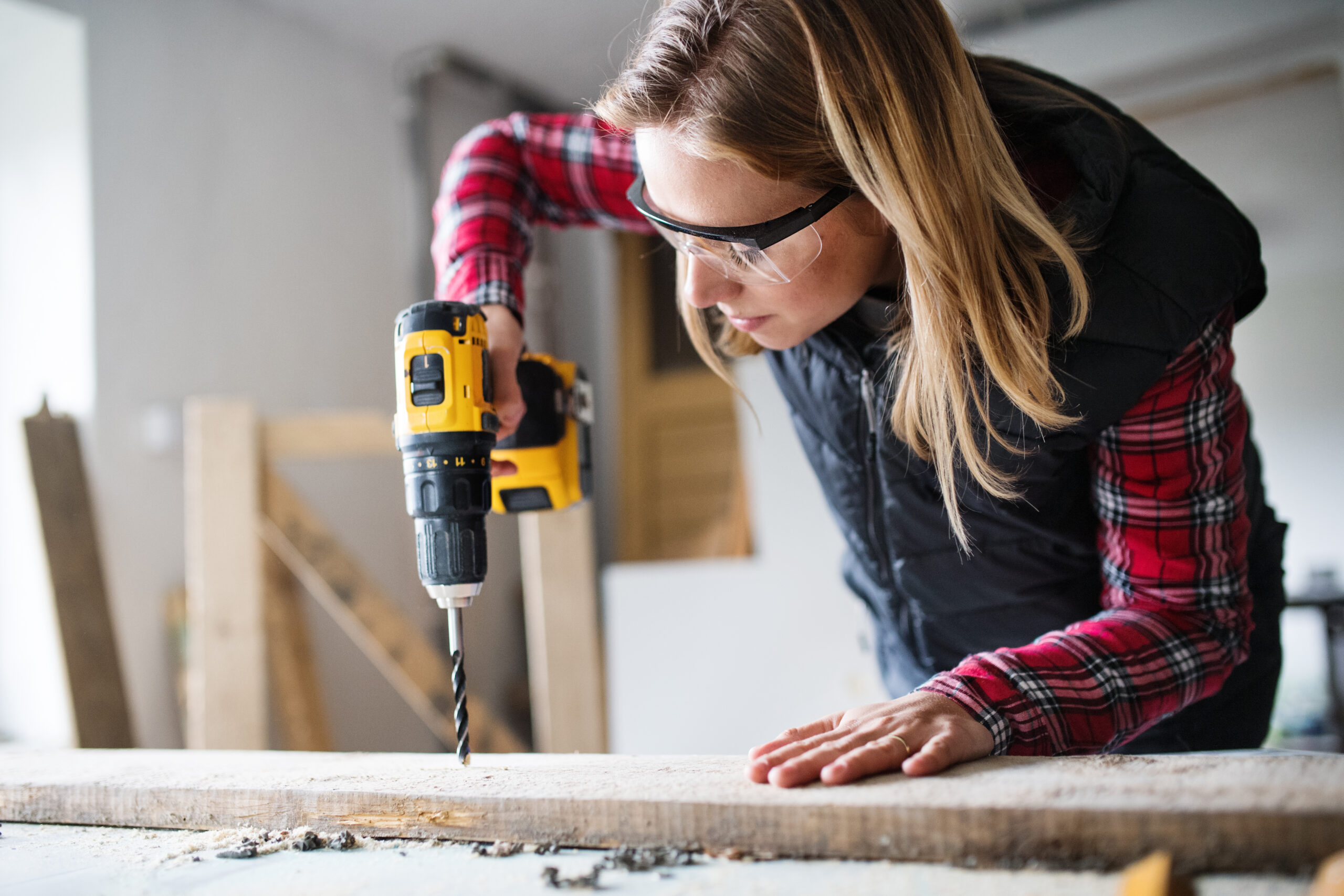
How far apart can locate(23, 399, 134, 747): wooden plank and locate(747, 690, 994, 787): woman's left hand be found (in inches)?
86.6

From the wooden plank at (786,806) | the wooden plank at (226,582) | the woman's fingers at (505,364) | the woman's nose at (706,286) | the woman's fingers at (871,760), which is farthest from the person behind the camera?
the wooden plank at (226,582)

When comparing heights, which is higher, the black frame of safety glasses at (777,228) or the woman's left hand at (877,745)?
the black frame of safety glasses at (777,228)

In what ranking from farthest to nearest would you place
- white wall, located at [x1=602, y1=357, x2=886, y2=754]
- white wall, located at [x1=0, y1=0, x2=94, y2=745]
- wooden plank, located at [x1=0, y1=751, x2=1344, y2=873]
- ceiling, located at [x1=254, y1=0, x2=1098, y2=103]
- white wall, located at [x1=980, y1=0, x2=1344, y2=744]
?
ceiling, located at [x1=254, y1=0, x2=1098, y2=103] < white wall, located at [x1=980, y1=0, x2=1344, y2=744] < white wall, located at [x1=0, y1=0, x2=94, y2=745] < white wall, located at [x1=602, y1=357, x2=886, y2=754] < wooden plank, located at [x1=0, y1=751, x2=1344, y2=873]

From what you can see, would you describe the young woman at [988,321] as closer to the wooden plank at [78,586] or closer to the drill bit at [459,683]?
the drill bit at [459,683]

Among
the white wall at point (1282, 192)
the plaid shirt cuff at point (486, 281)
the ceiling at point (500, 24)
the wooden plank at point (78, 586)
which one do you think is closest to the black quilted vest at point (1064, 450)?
the plaid shirt cuff at point (486, 281)

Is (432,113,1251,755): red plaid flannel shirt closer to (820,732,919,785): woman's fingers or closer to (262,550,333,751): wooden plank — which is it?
(820,732,919,785): woman's fingers

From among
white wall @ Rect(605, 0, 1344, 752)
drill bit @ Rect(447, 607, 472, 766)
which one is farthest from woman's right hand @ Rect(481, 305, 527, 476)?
white wall @ Rect(605, 0, 1344, 752)

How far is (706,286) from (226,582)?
140cm

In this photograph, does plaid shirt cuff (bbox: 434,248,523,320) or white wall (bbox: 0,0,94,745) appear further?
white wall (bbox: 0,0,94,745)

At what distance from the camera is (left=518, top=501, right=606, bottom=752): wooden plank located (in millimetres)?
1946

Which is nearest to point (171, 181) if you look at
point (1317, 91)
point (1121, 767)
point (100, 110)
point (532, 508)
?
point (100, 110)

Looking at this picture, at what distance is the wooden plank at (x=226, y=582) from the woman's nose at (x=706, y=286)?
4.28 ft

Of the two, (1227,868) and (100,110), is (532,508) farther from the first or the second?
(100,110)

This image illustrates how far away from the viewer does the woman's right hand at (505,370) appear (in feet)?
3.60
